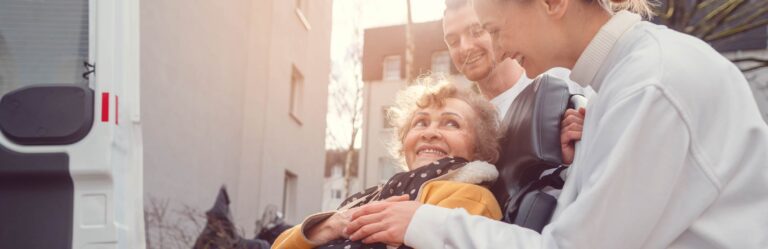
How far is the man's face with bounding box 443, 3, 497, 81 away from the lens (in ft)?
11.1

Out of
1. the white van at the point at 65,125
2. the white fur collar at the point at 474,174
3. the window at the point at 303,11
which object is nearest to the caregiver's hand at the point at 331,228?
the white fur collar at the point at 474,174

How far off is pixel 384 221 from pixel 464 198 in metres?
0.37

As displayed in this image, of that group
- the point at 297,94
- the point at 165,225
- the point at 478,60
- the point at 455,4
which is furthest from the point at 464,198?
the point at 297,94

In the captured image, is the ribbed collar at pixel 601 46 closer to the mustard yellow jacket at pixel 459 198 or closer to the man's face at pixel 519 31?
the man's face at pixel 519 31

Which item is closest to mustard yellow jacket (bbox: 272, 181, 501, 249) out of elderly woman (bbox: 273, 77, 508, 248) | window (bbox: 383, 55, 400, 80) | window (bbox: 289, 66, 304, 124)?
elderly woman (bbox: 273, 77, 508, 248)

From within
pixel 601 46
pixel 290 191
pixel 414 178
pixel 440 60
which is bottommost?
pixel 290 191

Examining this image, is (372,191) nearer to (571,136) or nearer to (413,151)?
(413,151)

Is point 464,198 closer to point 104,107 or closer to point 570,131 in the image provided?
point 570,131

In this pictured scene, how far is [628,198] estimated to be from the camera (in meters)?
1.52

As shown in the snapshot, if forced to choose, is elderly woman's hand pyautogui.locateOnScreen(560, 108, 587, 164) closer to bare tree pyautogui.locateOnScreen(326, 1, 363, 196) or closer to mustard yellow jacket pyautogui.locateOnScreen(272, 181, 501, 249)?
mustard yellow jacket pyautogui.locateOnScreen(272, 181, 501, 249)

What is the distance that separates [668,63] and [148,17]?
8.06 metres

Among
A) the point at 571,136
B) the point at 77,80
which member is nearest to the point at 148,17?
the point at 77,80

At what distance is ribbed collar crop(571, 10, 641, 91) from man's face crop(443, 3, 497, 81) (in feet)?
4.92

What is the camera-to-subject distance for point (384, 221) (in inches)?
78.4
